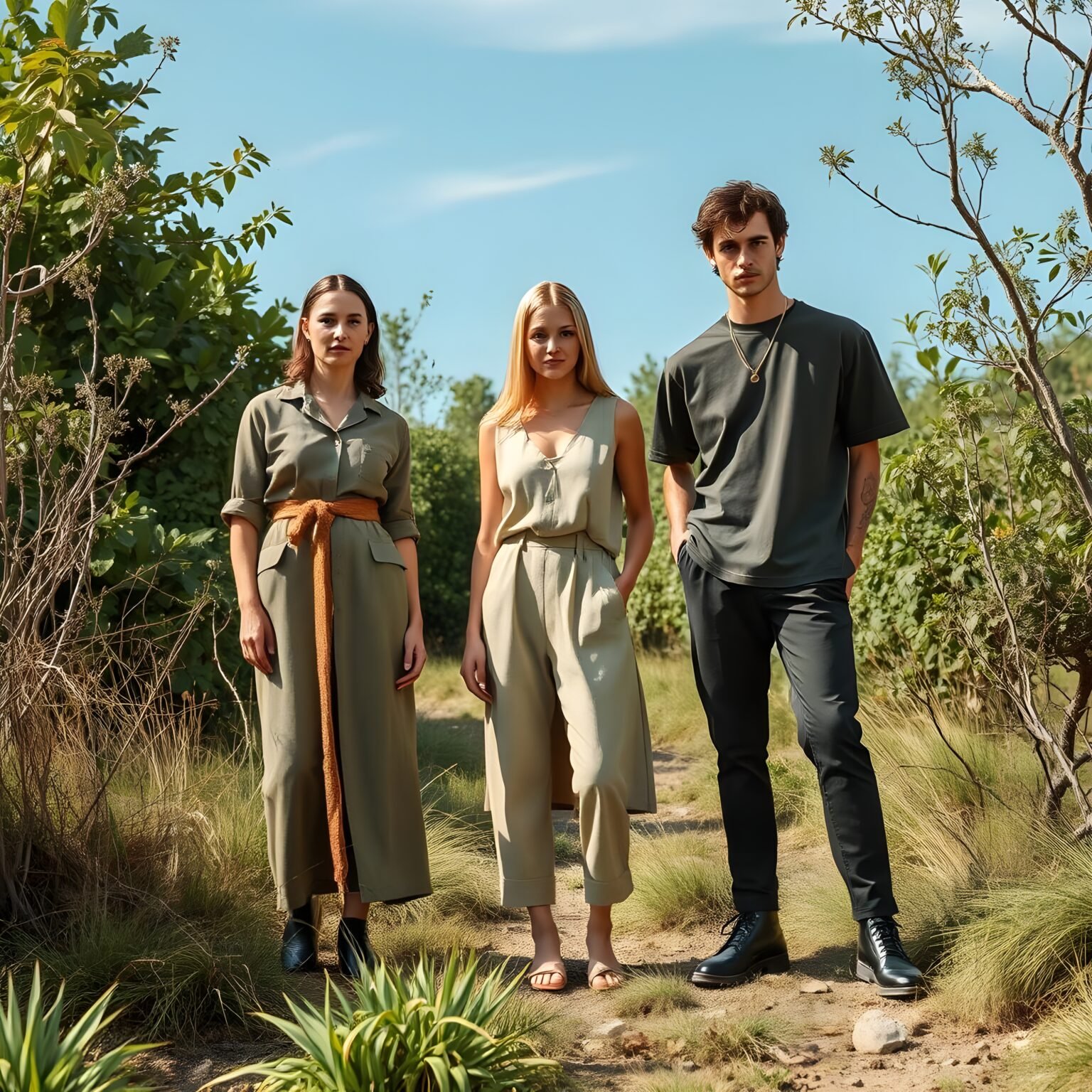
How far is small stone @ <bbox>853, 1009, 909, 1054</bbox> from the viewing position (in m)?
3.24

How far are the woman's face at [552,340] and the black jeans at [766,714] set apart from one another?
71cm

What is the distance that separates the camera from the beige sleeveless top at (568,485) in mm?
3902

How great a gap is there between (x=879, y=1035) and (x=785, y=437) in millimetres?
1667

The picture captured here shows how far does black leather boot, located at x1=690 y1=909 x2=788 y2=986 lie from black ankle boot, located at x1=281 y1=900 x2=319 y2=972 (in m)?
1.20

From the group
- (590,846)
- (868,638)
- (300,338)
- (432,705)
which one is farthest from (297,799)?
(432,705)

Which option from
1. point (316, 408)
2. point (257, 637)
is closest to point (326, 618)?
point (257, 637)

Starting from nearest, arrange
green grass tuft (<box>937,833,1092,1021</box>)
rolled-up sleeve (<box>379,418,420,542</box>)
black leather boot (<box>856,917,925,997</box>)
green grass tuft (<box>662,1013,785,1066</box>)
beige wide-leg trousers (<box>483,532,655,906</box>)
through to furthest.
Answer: green grass tuft (<box>662,1013,785,1066</box>), green grass tuft (<box>937,833,1092,1021</box>), black leather boot (<box>856,917,925,997</box>), beige wide-leg trousers (<box>483,532,655,906</box>), rolled-up sleeve (<box>379,418,420,542</box>)

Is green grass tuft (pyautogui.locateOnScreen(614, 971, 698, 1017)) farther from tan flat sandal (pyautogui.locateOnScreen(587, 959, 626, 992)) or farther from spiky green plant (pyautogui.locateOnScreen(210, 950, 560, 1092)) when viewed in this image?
spiky green plant (pyautogui.locateOnScreen(210, 950, 560, 1092))

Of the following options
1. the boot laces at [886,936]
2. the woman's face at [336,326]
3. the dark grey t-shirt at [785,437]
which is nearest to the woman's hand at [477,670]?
the dark grey t-shirt at [785,437]

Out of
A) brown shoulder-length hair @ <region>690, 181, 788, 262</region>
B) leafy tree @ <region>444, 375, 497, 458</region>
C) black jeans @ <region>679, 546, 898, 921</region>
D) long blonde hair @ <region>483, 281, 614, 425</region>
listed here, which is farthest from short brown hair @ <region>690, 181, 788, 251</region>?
leafy tree @ <region>444, 375, 497, 458</region>

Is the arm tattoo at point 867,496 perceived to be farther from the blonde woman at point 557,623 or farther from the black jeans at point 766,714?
the blonde woman at point 557,623

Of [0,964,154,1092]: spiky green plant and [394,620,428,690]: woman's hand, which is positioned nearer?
[0,964,154,1092]: spiky green plant

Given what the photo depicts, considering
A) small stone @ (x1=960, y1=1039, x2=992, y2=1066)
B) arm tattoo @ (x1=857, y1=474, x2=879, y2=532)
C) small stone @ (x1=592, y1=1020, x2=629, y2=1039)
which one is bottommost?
small stone @ (x1=960, y1=1039, x2=992, y2=1066)

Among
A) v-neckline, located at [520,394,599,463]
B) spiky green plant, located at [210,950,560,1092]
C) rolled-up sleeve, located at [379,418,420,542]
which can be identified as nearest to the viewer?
spiky green plant, located at [210,950,560,1092]
